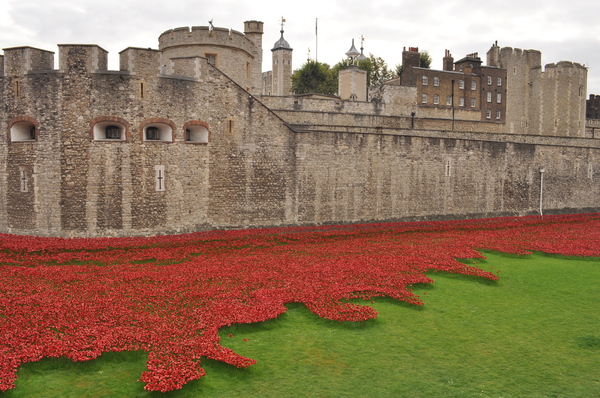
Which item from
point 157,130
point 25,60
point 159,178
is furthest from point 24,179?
point 157,130

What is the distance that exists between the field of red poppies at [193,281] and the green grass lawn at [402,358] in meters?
0.32

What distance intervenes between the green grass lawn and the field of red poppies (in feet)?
1.06

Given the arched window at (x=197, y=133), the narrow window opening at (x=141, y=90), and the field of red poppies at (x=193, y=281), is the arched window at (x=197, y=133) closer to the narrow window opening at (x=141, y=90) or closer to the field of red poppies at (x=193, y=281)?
the narrow window opening at (x=141, y=90)

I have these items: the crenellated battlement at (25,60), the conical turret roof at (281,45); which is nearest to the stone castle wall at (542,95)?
the conical turret roof at (281,45)

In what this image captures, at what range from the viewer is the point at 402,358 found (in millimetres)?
9570

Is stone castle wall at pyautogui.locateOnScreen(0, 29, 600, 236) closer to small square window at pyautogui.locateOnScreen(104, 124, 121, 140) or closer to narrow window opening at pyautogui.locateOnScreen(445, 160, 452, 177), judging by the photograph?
narrow window opening at pyautogui.locateOnScreen(445, 160, 452, 177)

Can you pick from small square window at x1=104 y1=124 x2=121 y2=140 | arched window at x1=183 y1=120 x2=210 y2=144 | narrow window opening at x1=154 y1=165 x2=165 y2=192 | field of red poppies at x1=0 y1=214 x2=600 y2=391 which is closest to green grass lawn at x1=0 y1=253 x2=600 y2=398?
field of red poppies at x1=0 y1=214 x2=600 y2=391

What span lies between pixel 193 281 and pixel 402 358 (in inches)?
279

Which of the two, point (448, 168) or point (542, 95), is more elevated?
point (542, 95)

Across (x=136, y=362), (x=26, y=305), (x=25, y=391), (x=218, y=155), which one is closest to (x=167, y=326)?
(x=136, y=362)

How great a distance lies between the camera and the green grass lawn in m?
8.27

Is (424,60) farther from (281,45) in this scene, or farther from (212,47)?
(212,47)

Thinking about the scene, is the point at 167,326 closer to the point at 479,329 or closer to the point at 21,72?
the point at 479,329

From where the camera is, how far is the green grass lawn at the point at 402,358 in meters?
8.27
